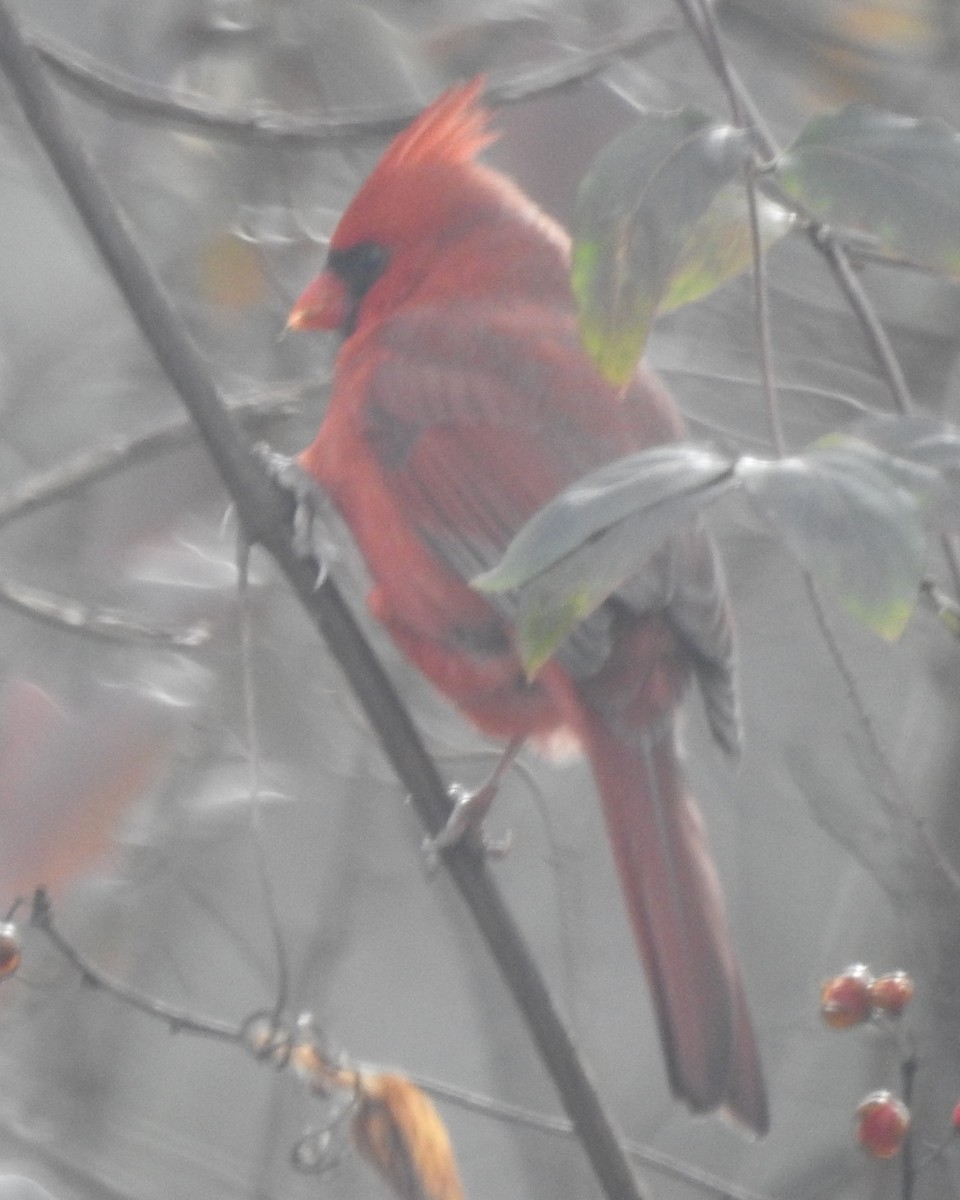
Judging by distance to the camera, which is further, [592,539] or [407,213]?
[407,213]

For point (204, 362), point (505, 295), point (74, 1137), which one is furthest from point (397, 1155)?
point (74, 1137)

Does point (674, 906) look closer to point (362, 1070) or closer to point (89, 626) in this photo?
point (362, 1070)

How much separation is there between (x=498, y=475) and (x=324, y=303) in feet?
0.72

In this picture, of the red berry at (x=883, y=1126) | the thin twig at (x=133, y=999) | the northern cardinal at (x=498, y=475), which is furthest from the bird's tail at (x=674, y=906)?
the thin twig at (x=133, y=999)

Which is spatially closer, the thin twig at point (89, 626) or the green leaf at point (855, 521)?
the green leaf at point (855, 521)

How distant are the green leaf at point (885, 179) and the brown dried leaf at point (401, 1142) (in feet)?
2.03

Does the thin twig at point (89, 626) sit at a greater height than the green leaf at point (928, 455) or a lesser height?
lesser

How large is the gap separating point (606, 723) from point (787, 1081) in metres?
1.35

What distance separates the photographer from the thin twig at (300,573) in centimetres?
108

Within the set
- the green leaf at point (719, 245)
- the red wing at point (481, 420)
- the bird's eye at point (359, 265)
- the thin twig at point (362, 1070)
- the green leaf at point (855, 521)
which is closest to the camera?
the green leaf at point (855, 521)

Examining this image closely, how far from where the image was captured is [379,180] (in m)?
1.42

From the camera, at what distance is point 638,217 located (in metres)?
0.91

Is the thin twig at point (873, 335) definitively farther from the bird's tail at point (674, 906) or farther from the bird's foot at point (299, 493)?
the bird's foot at point (299, 493)

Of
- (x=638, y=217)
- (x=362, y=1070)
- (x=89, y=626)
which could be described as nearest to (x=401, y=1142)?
(x=362, y=1070)
